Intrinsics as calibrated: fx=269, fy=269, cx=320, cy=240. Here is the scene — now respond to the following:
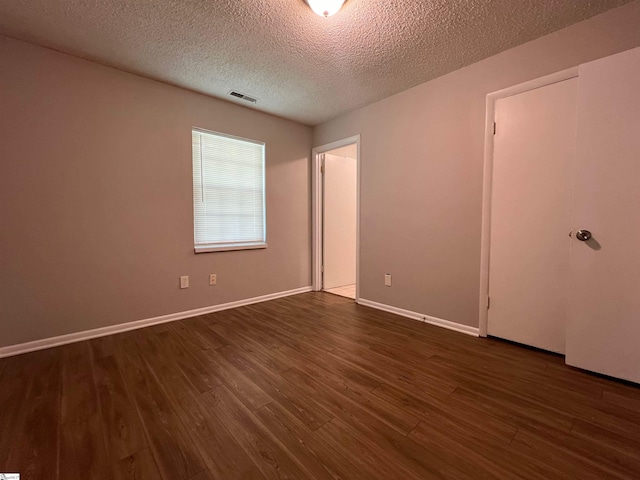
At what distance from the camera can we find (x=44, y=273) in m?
2.20

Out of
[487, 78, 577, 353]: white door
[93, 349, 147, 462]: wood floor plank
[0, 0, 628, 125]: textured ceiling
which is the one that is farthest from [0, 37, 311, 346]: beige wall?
[487, 78, 577, 353]: white door

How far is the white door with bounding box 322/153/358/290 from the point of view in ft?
13.3

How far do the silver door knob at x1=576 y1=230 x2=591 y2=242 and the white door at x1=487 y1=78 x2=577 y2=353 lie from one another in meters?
0.16

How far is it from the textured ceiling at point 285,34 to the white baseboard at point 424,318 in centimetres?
236

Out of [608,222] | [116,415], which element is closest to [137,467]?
[116,415]

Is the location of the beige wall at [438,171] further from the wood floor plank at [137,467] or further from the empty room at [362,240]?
the wood floor plank at [137,467]

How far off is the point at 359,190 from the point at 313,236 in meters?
1.06

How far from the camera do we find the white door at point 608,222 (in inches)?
64.9

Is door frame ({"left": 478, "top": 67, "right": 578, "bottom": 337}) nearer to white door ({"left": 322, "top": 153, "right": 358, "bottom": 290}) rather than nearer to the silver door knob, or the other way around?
the silver door knob

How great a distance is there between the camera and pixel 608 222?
68.0 inches

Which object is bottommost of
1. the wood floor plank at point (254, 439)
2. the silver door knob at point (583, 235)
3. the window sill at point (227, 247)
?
the wood floor plank at point (254, 439)

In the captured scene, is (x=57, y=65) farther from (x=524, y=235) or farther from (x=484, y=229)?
(x=524, y=235)

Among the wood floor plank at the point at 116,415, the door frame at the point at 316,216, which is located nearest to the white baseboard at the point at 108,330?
the wood floor plank at the point at 116,415

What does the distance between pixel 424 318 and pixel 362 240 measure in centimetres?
114
